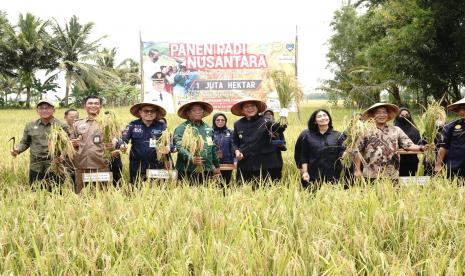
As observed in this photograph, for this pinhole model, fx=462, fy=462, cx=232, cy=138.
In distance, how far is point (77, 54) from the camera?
95.9 feet

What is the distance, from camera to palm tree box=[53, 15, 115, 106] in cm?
2850

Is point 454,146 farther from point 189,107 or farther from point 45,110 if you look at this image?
point 45,110

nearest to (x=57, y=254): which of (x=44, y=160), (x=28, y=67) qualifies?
(x=44, y=160)

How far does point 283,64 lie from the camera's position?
40.5ft

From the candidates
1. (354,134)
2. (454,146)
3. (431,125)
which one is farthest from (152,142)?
(454,146)

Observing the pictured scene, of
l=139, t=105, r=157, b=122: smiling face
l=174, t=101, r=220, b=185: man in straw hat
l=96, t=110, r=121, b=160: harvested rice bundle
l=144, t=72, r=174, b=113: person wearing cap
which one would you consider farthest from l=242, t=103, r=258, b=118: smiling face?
l=144, t=72, r=174, b=113: person wearing cap

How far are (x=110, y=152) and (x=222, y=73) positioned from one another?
862 cm

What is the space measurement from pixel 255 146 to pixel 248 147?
0.21ft

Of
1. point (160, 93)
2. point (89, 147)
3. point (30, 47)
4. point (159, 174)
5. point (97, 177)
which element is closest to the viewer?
point (97, 177)

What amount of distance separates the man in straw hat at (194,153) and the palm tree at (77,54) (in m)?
25.6

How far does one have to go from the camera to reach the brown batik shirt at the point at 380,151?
12.3ft

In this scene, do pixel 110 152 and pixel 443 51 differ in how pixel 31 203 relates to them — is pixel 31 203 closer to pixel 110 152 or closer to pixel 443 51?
pixel 110 152

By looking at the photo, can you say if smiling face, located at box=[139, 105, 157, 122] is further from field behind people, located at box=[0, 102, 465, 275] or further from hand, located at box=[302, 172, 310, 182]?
hand, located at box=[302, 172, 310, 182]

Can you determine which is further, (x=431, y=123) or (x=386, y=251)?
(x=431, y=123)
